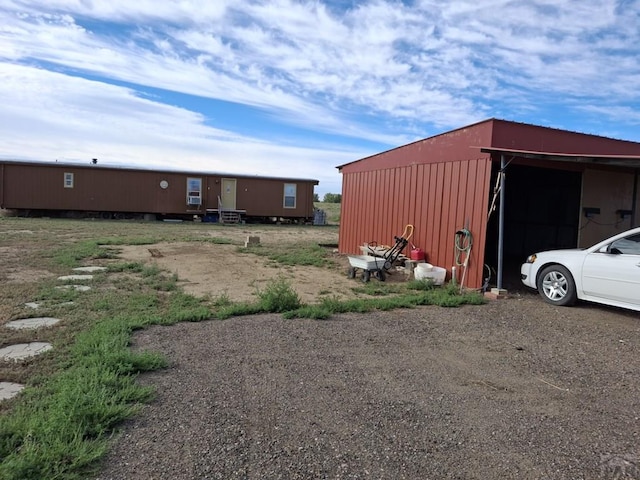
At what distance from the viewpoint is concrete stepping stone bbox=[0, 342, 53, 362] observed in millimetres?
4117

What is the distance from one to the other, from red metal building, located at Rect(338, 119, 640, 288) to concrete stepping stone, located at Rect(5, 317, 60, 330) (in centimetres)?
639

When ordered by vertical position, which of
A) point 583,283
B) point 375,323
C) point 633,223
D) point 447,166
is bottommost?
point 375,323

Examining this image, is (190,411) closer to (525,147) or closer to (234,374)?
(234,374)

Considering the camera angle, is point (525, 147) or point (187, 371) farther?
point (525, 147)

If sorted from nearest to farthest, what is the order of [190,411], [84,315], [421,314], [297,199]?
[190,411] < [84,315] < [421,314] < [297,199]

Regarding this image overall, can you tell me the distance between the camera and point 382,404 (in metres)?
3.41

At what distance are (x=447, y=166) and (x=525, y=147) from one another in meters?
1.44

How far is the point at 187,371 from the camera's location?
3904mm

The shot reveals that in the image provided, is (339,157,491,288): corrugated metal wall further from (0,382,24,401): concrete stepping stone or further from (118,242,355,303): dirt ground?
(0,382,24,401): concrete stepping stone

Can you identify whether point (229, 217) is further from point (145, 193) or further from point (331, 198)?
point (331, 198)

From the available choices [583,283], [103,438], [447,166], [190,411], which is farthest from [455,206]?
[103,438]

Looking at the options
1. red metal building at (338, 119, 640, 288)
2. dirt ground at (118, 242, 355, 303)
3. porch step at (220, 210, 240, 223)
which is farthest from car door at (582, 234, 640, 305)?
porch step at (220, 210, 240, 223)

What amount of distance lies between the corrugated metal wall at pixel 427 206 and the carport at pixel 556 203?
0.40 m

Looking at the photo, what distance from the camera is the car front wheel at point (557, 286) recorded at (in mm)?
6914
